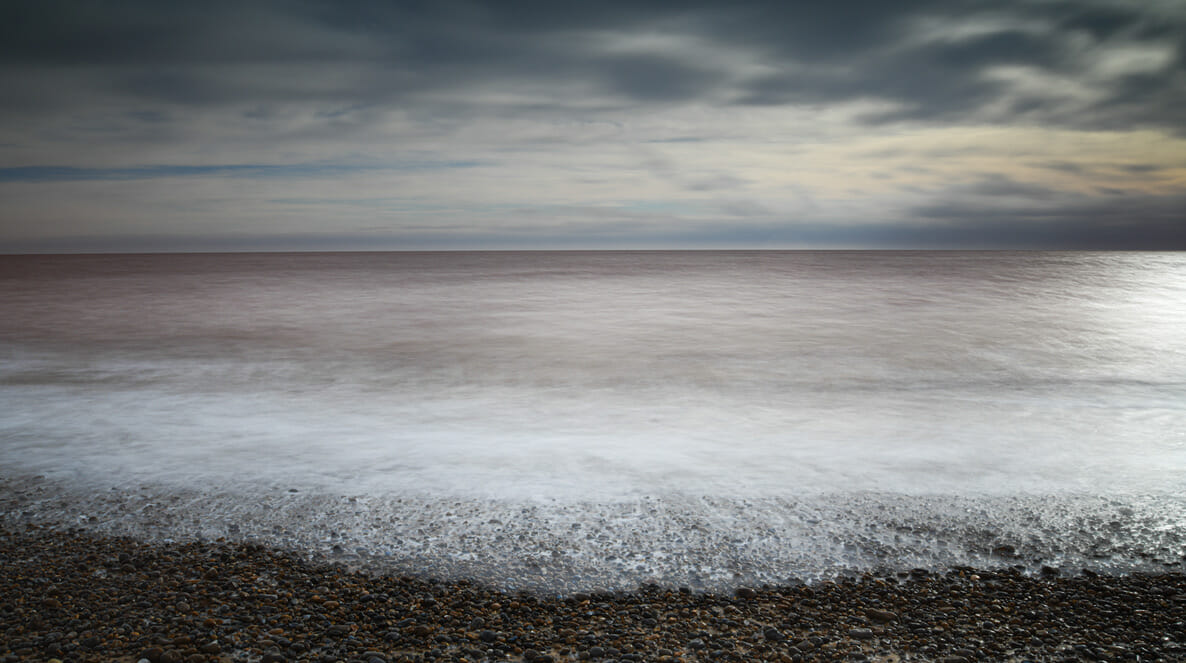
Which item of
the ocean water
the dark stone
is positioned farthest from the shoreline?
the ocean water

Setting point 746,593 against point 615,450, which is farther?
point 615,450

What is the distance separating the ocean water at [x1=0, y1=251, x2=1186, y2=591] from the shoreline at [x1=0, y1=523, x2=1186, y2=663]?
0.23m

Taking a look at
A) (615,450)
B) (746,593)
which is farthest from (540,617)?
(615,450)

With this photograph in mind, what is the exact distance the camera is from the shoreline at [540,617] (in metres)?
2.61

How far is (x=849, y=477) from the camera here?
498 centimetres

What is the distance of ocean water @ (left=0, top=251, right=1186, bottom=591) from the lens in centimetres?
370

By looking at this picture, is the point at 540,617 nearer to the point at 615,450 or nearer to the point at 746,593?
the point at 746,593

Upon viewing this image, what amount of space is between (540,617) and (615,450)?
9.75 ft

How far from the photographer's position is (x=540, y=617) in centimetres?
290

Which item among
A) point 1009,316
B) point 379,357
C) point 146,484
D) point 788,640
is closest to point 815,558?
point 788,640

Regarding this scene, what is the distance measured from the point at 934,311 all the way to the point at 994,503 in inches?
714

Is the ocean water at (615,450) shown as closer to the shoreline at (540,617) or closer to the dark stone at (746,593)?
the dark stone at (746,593)

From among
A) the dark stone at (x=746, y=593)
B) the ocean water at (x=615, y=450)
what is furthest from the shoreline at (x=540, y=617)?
the ocean water at (x=615, y=450)

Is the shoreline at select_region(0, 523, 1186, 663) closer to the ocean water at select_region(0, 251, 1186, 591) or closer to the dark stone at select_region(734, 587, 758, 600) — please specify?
the dark stone at select_region(734, 587, 758, 600)
